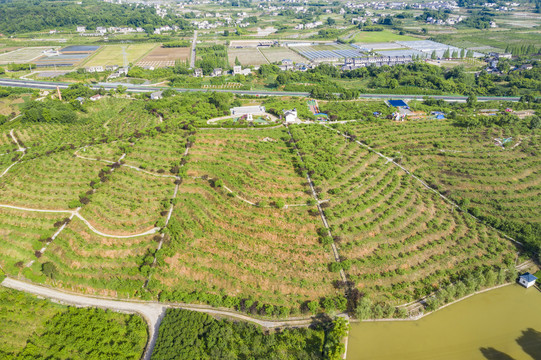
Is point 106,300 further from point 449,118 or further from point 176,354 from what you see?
point 449,118

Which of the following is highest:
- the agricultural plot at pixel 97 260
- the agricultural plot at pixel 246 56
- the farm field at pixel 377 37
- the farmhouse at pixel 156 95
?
the farm field at pixel 377 37

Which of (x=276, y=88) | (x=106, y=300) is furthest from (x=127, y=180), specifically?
(x=276, y=88)

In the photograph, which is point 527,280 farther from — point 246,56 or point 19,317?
point 246,56

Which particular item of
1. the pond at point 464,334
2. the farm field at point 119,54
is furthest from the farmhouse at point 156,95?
the pond at point 464,334

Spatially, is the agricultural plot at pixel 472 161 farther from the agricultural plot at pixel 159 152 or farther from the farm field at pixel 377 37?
the farm field at pixel 377 37

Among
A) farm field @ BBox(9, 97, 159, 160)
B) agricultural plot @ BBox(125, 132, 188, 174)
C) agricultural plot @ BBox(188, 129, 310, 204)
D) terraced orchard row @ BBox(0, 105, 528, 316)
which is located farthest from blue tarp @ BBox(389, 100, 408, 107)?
farm field @ BBox(9, 97, 159, 160)

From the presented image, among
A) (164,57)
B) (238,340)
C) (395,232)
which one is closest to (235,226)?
(238,340)

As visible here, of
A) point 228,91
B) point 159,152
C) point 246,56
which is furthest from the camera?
point 246,56
